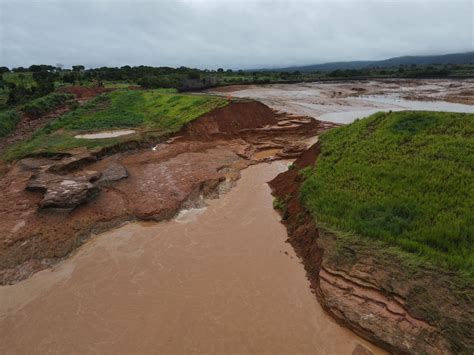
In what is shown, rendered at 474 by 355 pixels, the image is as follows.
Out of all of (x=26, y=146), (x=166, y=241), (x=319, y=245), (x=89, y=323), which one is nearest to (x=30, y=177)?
(x=26, y=146)

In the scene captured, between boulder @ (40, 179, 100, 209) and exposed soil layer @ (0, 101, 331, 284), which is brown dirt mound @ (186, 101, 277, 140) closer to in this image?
exposed soil layer @ (0, 101, 331, 284)

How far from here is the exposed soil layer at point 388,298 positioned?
5.72 meters

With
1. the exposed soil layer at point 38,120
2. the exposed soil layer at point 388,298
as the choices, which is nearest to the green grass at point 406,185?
the exposed soil layer at point 388,298

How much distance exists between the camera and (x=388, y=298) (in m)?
6.52

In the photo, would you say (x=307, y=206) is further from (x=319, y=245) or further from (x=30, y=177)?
(x=30, y=177)

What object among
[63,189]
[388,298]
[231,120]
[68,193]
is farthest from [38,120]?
[388,298]

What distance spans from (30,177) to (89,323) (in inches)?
386

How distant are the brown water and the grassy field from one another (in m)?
10.9

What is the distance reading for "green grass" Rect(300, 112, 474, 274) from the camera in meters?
7.54

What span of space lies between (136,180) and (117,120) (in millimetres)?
13265

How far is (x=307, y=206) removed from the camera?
10133 mm

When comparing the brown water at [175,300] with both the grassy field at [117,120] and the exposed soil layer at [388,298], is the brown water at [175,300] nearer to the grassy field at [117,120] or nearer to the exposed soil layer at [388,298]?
the exposed soil layer at [388,298]

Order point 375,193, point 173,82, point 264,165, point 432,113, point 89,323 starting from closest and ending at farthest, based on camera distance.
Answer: point 89,323
point 375,193
point 432,113
point 264,165
point 173,82

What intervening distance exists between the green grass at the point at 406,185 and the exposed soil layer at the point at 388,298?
690mm
